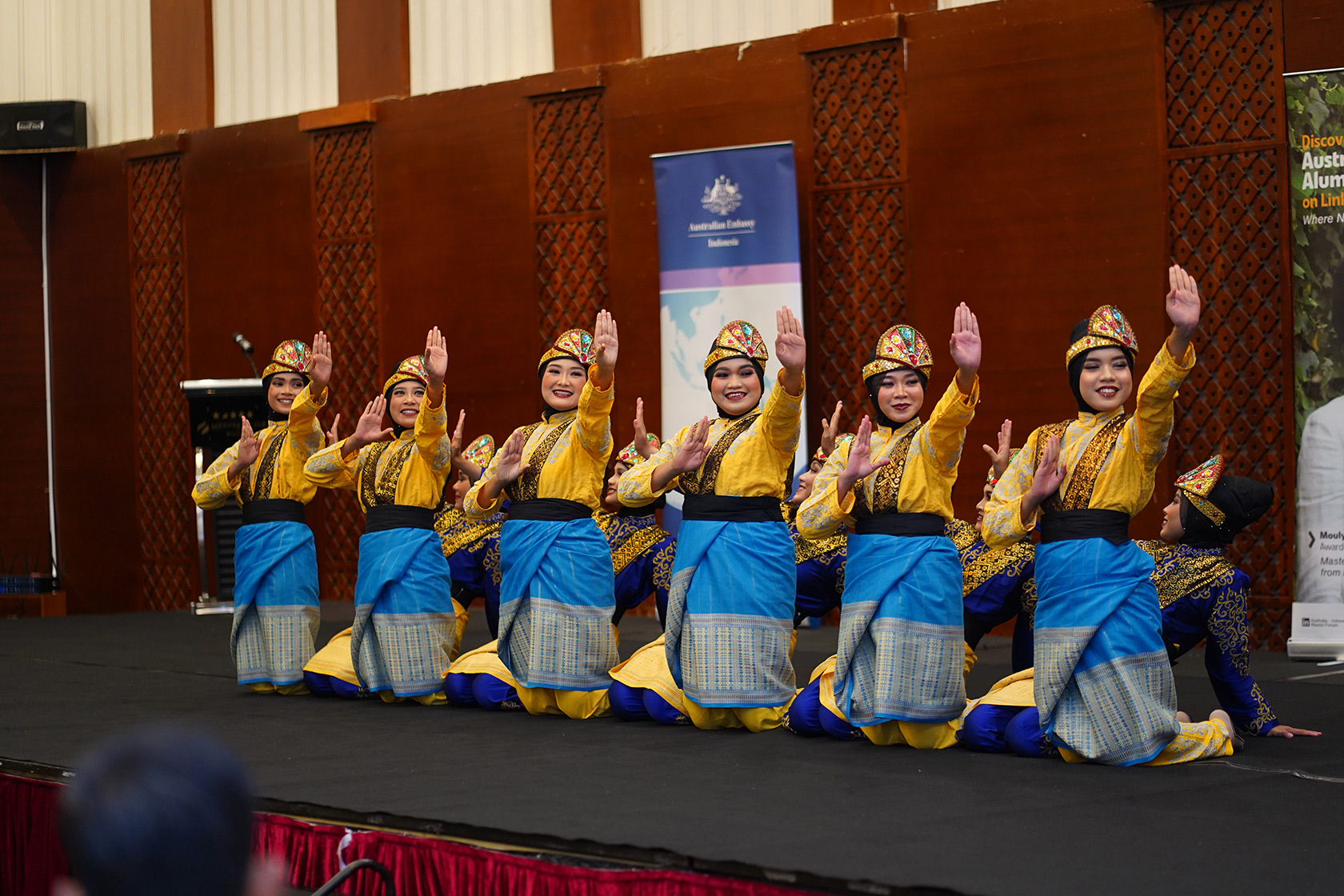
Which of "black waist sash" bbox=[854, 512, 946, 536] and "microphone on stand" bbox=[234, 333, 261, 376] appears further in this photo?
"microphone on stand" bbox=[234, 333, 261, 376]

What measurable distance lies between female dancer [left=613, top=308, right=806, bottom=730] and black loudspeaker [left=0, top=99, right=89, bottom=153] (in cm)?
764

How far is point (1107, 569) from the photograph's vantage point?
3543 millimetres

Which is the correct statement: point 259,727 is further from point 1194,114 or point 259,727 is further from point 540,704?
point 1194,114

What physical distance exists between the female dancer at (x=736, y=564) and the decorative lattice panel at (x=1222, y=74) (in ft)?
10.7

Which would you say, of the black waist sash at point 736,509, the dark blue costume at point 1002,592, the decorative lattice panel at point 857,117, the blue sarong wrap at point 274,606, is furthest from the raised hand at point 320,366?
the decorative lattice panel at point 857,117

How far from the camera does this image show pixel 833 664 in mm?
4086

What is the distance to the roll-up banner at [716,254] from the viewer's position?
7176 mm

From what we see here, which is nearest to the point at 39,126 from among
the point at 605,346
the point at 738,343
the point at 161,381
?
the point at 161,381

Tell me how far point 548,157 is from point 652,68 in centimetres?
87

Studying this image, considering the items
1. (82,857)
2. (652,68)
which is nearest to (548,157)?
(652,68)

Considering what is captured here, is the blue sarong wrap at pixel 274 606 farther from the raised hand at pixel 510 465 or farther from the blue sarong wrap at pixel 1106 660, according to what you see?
the blue sarong wrap at pixel 1106 660

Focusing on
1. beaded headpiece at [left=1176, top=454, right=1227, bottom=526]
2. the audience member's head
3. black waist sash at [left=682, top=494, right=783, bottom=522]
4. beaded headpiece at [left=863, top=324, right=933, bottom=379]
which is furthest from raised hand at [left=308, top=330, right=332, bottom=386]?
the audience member's head

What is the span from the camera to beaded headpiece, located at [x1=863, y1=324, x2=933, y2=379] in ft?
13.3

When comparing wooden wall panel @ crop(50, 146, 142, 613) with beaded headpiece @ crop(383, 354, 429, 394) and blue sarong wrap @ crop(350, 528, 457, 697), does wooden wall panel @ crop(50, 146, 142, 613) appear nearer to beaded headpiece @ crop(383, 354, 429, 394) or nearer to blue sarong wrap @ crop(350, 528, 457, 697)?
beaded headpiece @ crop(383, 354, 429, 394)
